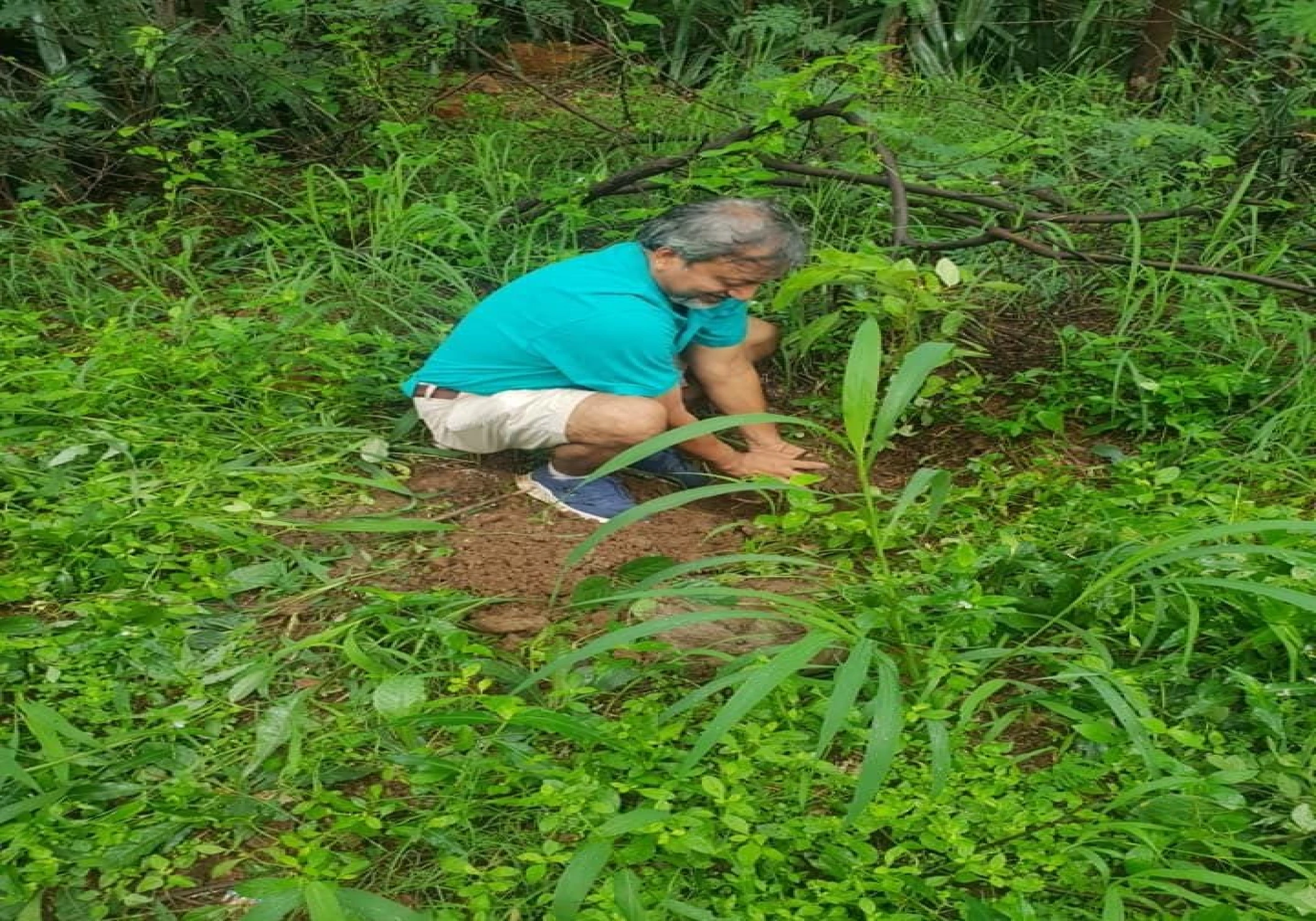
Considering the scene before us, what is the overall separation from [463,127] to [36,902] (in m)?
3.54

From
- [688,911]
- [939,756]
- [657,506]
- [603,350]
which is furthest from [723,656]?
[603,350]

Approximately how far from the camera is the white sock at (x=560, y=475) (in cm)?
291

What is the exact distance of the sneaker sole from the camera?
283 centimetres

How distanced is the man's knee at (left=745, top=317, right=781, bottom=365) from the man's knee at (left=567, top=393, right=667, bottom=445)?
2.04 ft

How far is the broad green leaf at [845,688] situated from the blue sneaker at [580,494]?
3.24ft

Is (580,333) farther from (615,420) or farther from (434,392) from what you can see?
(434,392)

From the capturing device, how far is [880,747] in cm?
177

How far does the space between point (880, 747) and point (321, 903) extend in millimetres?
790

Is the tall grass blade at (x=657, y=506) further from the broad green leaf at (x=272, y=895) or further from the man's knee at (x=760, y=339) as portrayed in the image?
the man's knee at (x=760, y=339)

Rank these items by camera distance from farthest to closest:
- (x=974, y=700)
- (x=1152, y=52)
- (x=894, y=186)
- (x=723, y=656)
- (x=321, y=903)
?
(x=1152, y=52) → (x=894, y=186) → (x=723, y=656) → (x=974, y=700) → (x=321, y=903)

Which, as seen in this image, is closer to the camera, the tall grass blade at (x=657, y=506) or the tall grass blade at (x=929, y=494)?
the tall grass blade at (x=657, y=506)

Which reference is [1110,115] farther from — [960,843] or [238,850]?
[238,850]

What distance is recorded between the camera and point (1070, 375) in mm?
3262

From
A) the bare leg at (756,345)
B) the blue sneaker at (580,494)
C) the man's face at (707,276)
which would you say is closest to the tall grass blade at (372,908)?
the blue sneaker at (580,494)
